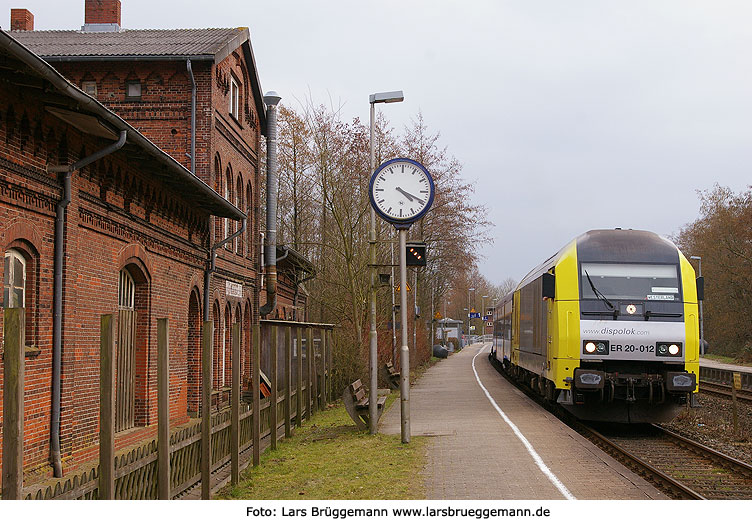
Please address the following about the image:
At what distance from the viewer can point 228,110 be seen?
2098 cm

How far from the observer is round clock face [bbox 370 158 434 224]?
532 inches

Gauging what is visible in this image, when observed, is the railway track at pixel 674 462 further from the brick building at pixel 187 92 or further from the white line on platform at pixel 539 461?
the brick building at pixel 187 92

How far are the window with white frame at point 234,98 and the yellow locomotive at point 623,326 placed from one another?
32.9 ft

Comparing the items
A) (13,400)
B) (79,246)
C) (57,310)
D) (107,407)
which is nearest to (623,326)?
(79,246)

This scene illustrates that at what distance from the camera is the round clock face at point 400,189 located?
44.4ft

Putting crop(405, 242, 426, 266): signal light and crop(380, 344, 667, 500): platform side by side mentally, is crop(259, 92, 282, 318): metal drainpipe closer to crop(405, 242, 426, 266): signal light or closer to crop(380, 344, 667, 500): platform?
crop(380, 344, 667, 500): platform

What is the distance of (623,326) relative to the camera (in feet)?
47.9

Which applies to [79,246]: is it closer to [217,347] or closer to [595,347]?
[595,347]

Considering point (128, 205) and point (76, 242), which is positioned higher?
point (128, 205)

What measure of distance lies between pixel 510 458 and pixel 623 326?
4286 millimetres

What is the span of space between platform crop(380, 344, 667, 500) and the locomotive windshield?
99.8 inches

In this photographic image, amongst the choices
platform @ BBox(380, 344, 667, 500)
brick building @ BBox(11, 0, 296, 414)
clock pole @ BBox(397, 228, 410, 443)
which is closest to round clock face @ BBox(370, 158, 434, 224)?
clock pole @ BBox(397, 228, 410, 443)

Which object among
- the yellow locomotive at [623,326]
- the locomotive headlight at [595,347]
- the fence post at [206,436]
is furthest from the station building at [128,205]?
the locomotive headlight at [595,347]

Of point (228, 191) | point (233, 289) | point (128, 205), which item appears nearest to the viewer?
point (128, 205)
